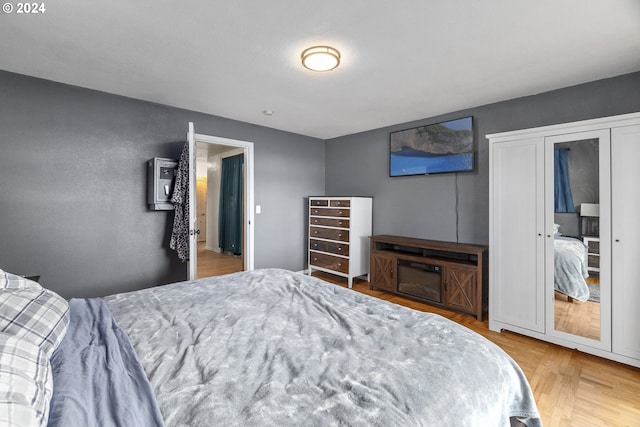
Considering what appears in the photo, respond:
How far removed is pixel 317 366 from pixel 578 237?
2.72 meters

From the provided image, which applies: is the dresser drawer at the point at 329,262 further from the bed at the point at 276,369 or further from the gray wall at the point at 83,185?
the bed at the point at 276,369

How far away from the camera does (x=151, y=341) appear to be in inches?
48.6

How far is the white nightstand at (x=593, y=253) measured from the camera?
244cm

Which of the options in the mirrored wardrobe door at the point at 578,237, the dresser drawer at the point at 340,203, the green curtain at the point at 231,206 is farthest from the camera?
the green curtain at the point at 231,206

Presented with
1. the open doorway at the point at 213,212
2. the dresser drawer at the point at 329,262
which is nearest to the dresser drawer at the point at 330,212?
the dresser drawer at the point at 329,262

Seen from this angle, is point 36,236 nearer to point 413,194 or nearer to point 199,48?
point 199,48

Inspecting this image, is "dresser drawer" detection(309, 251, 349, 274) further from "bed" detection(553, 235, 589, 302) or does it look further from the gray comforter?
the gray comforter

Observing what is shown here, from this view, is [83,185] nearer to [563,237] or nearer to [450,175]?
[450,175]

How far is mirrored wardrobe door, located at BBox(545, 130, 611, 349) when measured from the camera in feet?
7.89

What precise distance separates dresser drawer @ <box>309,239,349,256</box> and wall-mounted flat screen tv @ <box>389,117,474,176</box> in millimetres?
1325

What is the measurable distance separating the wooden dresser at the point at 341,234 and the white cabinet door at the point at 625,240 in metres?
2.70

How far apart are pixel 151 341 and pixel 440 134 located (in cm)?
378

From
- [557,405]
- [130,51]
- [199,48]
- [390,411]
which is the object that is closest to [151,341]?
[390,411]

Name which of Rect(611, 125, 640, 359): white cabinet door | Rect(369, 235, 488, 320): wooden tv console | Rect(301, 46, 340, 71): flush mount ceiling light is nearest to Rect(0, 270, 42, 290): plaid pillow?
Rect(301, 46, 340, 71): flush mount ceiling light
